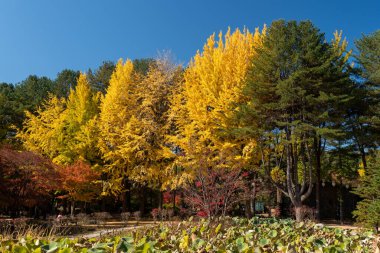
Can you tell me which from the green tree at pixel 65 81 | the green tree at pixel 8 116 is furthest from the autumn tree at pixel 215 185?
the green tree at pixel 65 81

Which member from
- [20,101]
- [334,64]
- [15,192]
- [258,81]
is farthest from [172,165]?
[20,101]

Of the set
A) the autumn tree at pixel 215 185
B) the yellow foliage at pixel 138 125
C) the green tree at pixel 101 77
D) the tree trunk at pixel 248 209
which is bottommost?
the tree trunk at pixel 248 209

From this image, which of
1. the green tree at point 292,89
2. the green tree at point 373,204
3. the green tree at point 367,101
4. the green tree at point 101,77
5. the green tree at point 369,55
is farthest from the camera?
the green tree at point 101,77

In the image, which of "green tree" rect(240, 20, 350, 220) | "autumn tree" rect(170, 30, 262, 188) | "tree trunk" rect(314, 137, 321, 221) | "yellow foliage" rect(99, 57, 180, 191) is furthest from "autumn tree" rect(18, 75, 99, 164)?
"tree trunk" rect(314, 137, 321, 221)

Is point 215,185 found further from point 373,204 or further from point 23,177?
point 23,177

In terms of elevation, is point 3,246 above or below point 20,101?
below

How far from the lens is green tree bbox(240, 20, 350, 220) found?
→ 50.9 ft

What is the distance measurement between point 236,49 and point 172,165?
7.27m

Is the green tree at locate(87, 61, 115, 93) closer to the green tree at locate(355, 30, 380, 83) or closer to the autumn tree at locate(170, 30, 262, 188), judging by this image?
the autumn tree at locate(170, 30, 262, 188)

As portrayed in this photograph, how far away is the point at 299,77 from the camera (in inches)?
621

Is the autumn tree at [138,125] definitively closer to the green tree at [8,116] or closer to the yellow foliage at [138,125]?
the yellow foliage at [138,125]

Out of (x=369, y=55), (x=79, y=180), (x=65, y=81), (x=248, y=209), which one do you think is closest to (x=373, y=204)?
(x=248, y=209)

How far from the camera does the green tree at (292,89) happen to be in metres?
15.5

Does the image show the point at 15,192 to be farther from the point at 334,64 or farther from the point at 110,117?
the point at 334,64
